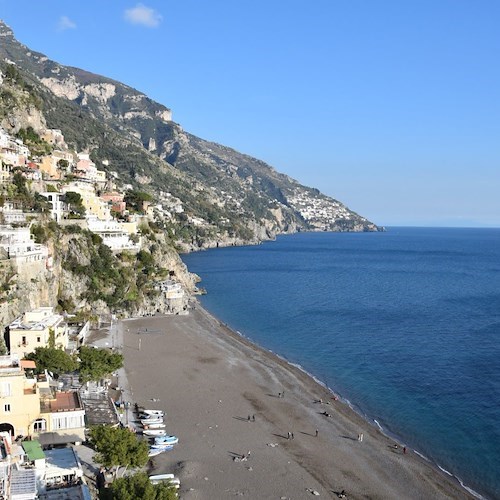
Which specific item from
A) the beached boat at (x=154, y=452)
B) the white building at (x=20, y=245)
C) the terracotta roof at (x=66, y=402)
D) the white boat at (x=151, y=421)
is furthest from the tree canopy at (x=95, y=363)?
the white building at (x=20, y=245)

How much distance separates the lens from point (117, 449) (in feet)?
81.3

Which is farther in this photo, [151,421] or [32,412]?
[151,421]

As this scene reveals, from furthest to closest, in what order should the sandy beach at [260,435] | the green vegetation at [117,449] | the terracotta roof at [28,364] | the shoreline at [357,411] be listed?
the terracotta roof at [28,364], the shoreline at [357,411], the sandy beach at [260,435], the green vegetation at [117,449]

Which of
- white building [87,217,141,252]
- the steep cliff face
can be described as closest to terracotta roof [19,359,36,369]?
the steep cliff face

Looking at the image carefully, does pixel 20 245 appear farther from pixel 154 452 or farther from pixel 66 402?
pixel 154 452

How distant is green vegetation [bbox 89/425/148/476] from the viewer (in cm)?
2473

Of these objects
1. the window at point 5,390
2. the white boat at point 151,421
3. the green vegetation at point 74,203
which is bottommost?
the white boat at point 151,421

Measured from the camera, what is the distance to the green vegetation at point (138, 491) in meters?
20.1

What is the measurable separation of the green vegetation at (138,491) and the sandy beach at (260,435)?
5942 millimetres

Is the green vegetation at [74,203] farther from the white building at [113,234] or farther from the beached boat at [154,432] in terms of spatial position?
the beached boat at [154,432]

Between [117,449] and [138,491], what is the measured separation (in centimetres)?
482

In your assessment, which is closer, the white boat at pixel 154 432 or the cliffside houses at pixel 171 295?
the white boat at pixel 154 432

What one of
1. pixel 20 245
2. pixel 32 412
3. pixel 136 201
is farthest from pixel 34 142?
pixel 32 412

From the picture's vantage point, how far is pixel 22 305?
42906 mm
